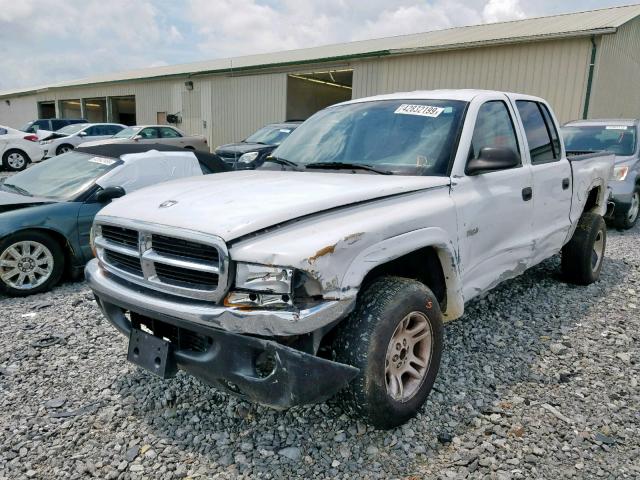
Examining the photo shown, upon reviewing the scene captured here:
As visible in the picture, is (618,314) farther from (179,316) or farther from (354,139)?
(179,316)

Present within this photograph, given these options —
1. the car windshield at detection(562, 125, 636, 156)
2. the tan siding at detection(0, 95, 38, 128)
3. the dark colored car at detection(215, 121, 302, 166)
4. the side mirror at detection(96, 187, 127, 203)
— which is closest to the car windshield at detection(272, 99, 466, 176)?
the side mirror at detection(96, 187, 127, 203)

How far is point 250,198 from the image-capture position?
2529mm

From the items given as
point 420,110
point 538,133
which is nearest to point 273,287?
point 420,110

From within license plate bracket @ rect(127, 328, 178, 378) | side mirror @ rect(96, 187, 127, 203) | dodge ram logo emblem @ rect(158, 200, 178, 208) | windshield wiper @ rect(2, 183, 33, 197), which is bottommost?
license plate bracket @ rect(127, 328, 178, 378)

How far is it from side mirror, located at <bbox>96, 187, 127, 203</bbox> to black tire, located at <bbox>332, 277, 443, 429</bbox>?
3.44 meters

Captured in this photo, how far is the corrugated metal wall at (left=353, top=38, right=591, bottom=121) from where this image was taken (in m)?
12.3

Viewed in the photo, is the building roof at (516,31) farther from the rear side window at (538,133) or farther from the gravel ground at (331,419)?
the gravel ground at (331,419)

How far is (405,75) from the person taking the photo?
50.6 ft

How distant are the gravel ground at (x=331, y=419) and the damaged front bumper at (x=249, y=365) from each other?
1.54ft

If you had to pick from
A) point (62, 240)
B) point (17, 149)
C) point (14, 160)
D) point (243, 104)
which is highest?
point (243, 104)

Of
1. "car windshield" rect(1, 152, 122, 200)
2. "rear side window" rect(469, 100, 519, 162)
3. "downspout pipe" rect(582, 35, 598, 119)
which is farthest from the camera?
"downspout pipe" rect(582, 35, 598, 119)

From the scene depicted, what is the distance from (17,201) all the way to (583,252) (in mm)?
5705

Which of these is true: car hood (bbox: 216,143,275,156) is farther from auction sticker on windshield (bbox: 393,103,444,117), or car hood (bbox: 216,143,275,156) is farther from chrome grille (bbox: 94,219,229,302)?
chrome grille (bbox: 94,219,229,302)

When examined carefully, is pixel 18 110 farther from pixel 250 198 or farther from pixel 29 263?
pixel 250 198
